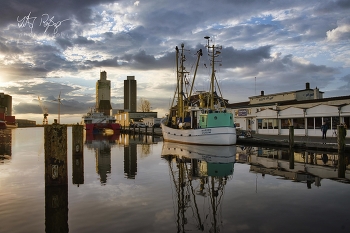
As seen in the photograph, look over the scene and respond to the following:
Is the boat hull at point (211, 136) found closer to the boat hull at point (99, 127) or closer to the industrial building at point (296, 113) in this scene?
the industrial building at point (296, 113)

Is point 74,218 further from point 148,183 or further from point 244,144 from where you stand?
point 244,144

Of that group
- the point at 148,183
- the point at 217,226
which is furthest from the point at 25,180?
the point at 217,226

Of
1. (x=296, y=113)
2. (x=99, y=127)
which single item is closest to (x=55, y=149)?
(x=296, y=113)

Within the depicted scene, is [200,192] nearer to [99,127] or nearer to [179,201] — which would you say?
[179,201]

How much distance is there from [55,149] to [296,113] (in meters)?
32.8

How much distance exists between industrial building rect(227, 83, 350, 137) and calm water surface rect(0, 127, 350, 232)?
18.4 m

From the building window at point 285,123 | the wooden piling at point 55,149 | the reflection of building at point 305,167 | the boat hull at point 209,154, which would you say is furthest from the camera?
the building window at point 285,123

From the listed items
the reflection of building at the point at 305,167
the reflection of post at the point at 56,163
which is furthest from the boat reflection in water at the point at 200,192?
the reflection of post at the point at 56,163

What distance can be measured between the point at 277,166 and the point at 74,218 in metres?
13.7

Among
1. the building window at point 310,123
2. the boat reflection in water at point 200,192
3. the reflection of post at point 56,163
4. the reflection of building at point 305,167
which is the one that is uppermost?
the building window at point 310,123

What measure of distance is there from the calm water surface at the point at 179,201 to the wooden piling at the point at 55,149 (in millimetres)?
779

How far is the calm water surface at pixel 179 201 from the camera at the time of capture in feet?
27.5

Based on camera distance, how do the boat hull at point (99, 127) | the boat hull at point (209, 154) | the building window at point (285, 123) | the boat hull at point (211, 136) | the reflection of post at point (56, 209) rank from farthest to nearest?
1. the boat hull at point (99, 127)
2. the building window at point (285, 123)
3. the boat hull at point (211, 136)
4. the boat hull at point (209, 154)
5. the reflection of post at point (56, 209)

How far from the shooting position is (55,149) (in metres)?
11.5
